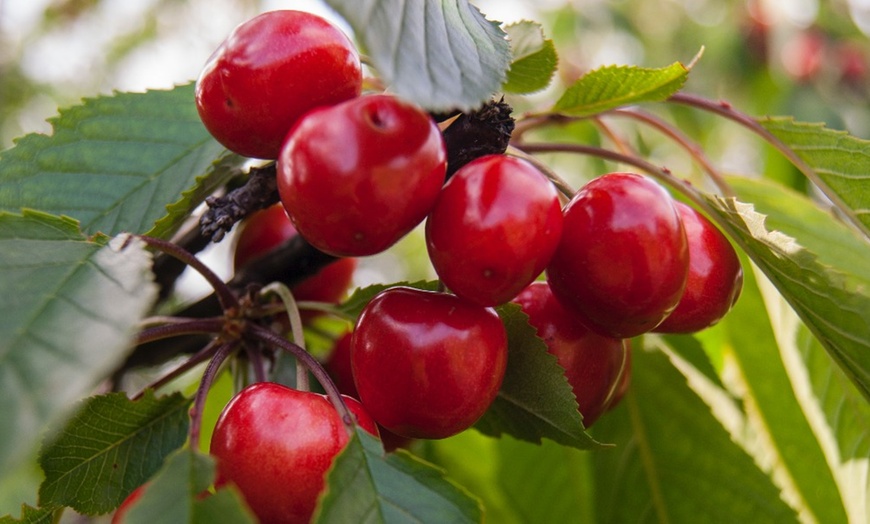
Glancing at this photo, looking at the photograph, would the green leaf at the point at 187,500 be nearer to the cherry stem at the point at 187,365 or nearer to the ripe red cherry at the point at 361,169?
the ripe red cherry at the point at 361,169

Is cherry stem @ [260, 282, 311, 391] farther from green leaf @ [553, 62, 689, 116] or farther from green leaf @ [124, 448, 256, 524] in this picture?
green leaf @ [553, 62, 689, 116]

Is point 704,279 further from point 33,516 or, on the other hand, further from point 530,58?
point 33,516

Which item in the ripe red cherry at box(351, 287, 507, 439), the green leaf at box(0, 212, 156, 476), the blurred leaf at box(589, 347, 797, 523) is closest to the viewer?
the green leaf at box(0, 212, 156, 476)

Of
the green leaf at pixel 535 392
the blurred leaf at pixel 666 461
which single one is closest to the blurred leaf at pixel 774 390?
the blurred leaf at pixel 666 461

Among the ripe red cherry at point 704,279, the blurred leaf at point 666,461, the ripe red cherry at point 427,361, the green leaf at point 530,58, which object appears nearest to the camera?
the ripe red cherry at point 427,361

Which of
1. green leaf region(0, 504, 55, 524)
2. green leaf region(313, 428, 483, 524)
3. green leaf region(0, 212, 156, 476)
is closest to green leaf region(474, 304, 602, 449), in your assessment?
green leaf region(313, 428, 483, 524)

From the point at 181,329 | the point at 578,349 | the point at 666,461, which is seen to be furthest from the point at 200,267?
the point at 666,461
